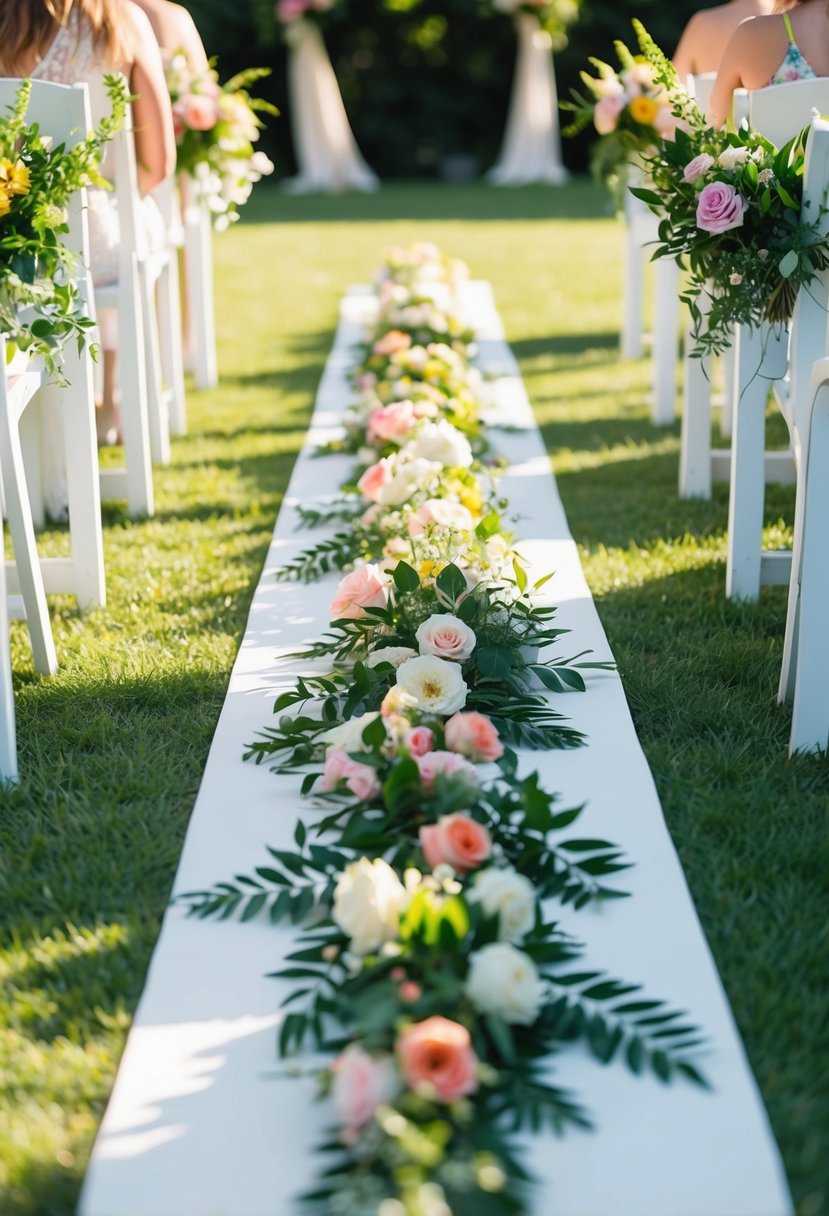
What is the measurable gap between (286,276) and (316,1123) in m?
8.13

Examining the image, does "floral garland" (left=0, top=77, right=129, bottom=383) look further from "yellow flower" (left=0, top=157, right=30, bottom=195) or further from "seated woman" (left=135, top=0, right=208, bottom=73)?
"seated woman" (left=135, top=0, right=208, bottom=73)

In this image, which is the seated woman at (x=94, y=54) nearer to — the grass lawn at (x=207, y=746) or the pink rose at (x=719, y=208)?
the grass lawn at (x=207, y=746)

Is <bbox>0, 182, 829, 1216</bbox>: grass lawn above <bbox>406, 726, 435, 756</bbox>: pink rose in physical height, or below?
below

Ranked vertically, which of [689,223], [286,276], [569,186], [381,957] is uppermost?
[689,223]

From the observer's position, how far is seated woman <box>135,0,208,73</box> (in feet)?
15.5

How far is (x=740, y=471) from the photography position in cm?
324

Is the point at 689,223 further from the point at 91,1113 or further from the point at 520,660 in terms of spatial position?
the point at 91,1113

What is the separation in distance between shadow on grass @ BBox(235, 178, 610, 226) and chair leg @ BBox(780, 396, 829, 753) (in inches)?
363

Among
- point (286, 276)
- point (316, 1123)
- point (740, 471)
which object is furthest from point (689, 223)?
point (286, 276)

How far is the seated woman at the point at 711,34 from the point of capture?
449 cm

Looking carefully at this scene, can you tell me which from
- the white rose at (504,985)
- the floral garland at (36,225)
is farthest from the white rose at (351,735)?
the floral garland at (36,225)

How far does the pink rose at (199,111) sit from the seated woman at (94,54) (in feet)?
2.21

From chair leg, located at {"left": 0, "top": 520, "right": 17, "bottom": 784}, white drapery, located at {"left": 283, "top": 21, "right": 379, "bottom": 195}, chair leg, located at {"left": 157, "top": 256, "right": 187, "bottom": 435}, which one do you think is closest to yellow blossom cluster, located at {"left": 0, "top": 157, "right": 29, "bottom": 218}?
chair leg, located at {"left": 0, "top": 520, "right": 17, "bottom": 784}

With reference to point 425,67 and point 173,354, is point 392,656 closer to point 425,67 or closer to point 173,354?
point 173,354
